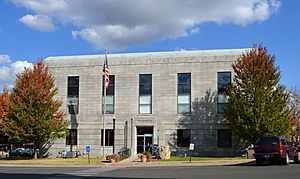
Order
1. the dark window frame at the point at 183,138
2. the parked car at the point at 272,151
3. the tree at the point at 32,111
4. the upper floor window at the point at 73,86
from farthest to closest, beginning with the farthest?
the upper floor window at the point at 73,86
the dark window frame at the point at 183,138
the tree at the point at 32,111
the parked car at the point at 272,151

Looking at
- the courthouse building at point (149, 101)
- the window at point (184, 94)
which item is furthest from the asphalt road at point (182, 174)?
the window at point (184, 94)

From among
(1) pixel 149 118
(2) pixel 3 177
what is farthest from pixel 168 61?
(2) pixel 3 177

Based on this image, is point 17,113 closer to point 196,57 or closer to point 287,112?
point 196,57

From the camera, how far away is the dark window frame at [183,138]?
43000mm

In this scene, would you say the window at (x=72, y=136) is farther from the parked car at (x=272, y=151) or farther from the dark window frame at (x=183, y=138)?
the parked car at (x=272, y=151)

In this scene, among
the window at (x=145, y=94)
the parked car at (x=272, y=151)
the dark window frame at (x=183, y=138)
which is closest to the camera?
the parked car at (x=272, y=151)

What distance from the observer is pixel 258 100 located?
3734cm

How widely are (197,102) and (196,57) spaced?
4654 mm

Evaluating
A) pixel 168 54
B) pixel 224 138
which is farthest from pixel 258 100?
pixel 168 54

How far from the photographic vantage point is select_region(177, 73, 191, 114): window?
43.4 metres

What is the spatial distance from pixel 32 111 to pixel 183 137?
1514 cm

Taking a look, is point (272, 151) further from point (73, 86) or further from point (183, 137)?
point (73, 86)

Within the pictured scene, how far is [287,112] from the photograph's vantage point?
38.2 metres

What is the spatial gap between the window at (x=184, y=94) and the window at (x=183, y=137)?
1.96 m
